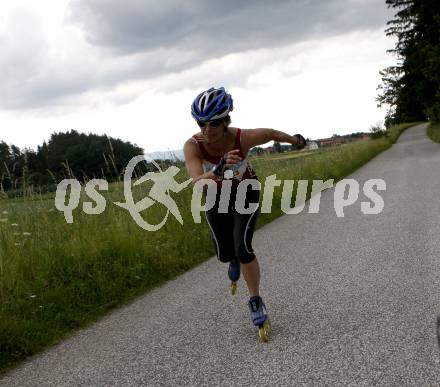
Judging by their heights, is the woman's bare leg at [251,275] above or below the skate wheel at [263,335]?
above

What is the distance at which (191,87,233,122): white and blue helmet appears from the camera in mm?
3957

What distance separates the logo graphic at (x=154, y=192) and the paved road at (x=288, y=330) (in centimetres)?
184

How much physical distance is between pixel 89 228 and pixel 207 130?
4.17 m

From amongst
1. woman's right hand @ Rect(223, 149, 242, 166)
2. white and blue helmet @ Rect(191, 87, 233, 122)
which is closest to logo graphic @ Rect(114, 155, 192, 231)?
white and blue helmet @ Rect(191, 87, 233, 122)

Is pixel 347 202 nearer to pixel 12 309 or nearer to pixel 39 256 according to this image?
pixel 39 256

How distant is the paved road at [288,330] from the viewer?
3402mm

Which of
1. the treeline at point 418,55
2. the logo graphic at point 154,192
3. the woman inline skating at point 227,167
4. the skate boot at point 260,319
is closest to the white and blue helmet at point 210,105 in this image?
the woman inline skating at point 227,167

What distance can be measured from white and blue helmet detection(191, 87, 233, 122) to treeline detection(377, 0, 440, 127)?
74.5 ft

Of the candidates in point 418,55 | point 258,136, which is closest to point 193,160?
point 258,136

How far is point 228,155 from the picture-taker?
371 centimetres

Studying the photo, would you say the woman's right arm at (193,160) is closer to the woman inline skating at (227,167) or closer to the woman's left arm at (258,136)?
the woman inline skating at (227,167)

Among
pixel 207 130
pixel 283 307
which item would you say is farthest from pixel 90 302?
pixel 207 130

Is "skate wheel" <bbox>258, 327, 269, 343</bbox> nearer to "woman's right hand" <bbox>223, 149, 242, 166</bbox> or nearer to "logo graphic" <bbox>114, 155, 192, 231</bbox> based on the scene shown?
"woman's right hand" <bbox>223, 149, 242, 166</bbox>

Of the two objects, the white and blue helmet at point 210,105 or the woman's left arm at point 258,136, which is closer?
the white and blue helmet at point 210,105
